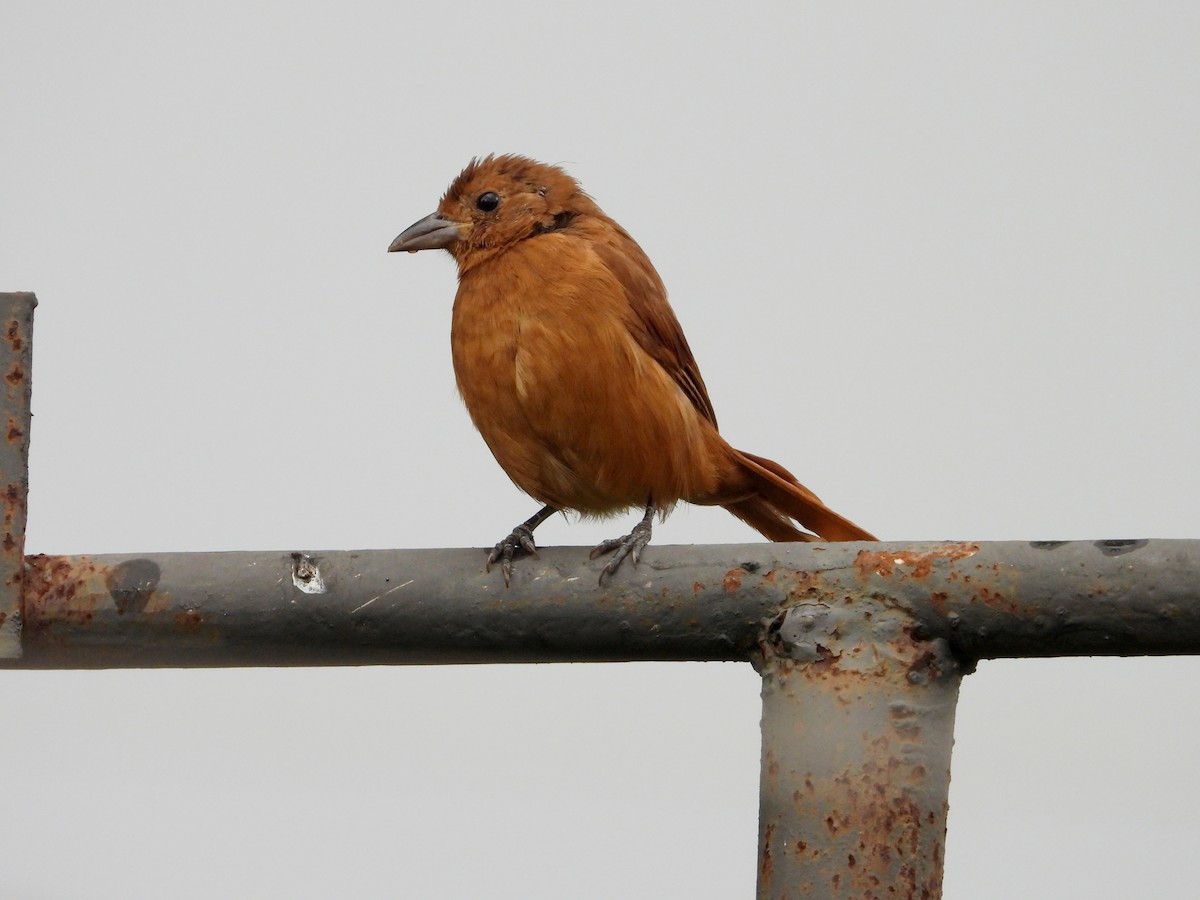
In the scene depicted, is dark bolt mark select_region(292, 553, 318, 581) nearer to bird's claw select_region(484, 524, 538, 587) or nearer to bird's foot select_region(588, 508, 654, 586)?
bird's claw select_region(484, 524, 538, 587)

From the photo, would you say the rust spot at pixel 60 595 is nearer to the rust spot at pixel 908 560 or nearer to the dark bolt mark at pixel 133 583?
the dark bolt mark at pixel 133 583

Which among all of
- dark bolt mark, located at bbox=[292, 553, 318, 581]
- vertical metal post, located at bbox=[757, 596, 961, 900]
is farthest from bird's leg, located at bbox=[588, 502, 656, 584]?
dark bolt mark, located at bbox=[292, 553, 318, 581]

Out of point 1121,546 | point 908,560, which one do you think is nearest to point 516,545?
point 908,560

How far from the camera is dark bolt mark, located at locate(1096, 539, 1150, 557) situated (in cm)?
188

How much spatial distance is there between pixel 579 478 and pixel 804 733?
176 cm

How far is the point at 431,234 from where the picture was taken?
4.02 meters

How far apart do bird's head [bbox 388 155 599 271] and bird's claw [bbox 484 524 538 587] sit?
2.90 feet

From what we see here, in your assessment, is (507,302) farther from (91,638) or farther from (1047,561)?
(1047,561)

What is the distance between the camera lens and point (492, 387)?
11.7ft

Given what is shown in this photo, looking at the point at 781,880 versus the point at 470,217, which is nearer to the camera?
the point at 781,880

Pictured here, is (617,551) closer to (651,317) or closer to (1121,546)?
(1121,546)

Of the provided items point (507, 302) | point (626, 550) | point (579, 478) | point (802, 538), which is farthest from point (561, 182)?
point (626, 550)

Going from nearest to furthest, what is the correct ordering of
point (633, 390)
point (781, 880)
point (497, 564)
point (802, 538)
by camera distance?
point (781, 880) < point (497, 564) < point (633, 390) < point (802, 538)

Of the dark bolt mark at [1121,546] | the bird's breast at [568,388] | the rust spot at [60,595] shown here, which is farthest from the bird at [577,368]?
the dark bolt mark at [1121,546]
